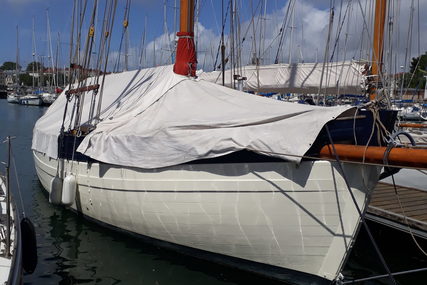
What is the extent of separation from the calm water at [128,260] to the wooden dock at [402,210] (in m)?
0.56

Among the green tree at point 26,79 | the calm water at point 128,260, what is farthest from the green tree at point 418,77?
the green tree at point 26,79

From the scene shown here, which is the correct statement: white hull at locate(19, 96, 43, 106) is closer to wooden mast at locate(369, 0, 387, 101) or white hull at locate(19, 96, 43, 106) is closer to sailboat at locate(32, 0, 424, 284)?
wooden mast at locate(369, 0, 387, 101)

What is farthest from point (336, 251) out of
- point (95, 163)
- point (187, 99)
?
point (95, 163)

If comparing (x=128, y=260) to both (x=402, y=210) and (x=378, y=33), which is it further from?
(x=378, y=33)

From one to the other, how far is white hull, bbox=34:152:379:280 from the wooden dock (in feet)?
5.62

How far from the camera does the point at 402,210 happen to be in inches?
291

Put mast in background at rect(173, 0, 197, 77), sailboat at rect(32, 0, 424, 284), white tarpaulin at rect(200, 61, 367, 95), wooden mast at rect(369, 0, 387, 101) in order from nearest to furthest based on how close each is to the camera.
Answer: sailboat at rect(32, 0, 424, 284), mast in background at rect(173, 0, 197, 77), wooden mast at rect(369, 0, 387, 101), white tarpaulin at rect(200, 61, 367, 95)

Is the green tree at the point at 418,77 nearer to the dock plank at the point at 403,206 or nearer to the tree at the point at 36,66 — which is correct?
the dock plank at the point at 403,206

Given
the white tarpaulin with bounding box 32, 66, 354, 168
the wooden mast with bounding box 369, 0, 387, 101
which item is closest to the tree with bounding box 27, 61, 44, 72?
the wooden mast with bounding box 369, 0, 387, 101

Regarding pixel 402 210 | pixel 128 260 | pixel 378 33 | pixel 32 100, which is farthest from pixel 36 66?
pixel 402 210

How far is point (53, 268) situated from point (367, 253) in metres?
5.33

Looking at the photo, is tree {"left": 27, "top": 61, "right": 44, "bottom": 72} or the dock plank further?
tree {"left": 27, "top": 61, "right": 44, "bottom": 72}

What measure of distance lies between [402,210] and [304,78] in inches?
243

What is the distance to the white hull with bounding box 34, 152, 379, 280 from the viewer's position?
5.70 metres
